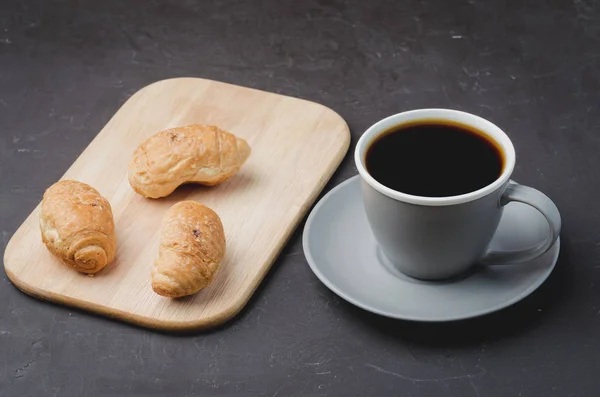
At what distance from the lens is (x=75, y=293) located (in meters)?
1.50

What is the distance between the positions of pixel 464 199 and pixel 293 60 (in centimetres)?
78

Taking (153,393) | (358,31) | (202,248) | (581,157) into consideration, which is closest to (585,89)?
(581,157)

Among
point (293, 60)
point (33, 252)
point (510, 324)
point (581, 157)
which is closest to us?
point (510, 324)

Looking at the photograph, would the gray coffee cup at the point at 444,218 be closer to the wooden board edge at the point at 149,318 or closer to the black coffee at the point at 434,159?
the black coffee at the point at 434,159

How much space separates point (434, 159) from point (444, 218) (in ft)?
0.37

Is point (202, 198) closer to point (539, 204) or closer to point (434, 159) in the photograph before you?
point (434, 159)

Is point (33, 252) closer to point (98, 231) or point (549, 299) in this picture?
point (98, 231)

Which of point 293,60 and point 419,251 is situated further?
point 293,60

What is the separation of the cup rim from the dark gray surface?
0.21 metres

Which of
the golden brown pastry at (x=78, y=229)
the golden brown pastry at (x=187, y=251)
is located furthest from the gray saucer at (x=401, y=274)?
the golden brown pastry at (x=78, y=229)

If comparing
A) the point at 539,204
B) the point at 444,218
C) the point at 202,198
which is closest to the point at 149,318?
the point at 202,198

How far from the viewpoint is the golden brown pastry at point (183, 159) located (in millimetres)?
1618

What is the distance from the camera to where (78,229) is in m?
1.50

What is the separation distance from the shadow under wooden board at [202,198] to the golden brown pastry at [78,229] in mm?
31
